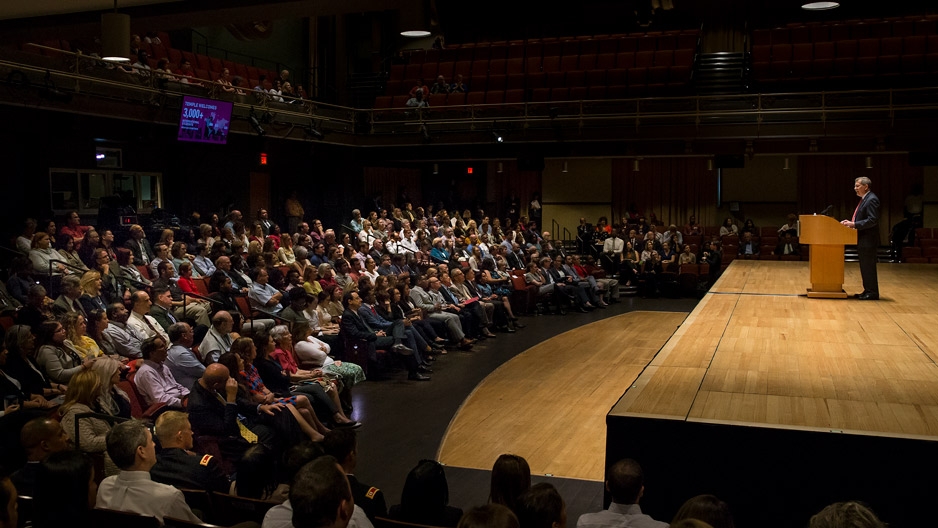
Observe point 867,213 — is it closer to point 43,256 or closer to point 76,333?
point 76,333

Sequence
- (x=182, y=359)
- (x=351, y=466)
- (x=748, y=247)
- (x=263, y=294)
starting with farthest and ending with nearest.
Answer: (x=748, y=247), (x=263, y=294), (x=182, y=359), (x=351, y=466)

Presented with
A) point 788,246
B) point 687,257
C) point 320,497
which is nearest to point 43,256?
point 320,497

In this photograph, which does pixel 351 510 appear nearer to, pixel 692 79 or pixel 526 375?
pixel 526 375

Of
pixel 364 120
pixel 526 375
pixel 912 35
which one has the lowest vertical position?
→ pixel 526 375

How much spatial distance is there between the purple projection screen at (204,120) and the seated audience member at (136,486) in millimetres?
8168

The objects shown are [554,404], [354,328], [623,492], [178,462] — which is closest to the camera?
[623,492]

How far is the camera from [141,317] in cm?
604

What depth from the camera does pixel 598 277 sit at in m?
13.2

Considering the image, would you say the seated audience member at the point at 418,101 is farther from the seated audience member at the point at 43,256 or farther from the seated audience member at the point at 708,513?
the seated audience member at the point at 708,513

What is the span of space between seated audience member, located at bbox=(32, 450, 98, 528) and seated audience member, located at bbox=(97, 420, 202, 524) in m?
0.28

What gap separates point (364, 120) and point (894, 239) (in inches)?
379

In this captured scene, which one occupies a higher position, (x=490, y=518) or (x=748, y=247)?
(x=748, y=247)

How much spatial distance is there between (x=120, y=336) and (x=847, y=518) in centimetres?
511

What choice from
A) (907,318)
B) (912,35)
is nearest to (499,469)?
(907,318)
